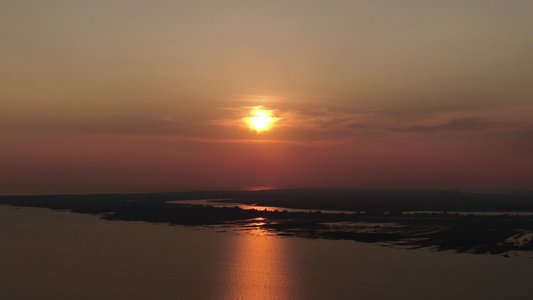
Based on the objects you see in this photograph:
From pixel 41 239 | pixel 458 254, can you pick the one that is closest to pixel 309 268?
pixel 458 254

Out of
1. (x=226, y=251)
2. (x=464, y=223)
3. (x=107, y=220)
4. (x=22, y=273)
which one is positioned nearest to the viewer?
(x=22, y=273)

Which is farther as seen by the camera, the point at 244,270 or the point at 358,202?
the point at 358,202

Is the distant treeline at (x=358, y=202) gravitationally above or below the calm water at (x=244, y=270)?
above

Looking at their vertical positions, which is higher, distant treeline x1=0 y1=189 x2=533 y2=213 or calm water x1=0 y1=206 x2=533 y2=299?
distant treeline x1=0 y1=189 x2=533 y2=213

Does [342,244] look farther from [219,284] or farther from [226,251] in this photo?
[219,284]

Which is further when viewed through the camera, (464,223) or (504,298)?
(464,223)

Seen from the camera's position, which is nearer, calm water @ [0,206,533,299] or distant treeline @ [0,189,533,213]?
calm water @ [0,206,533,299]

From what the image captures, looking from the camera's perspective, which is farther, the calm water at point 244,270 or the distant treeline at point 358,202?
the distant treeline at point 358,202

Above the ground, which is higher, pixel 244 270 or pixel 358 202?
pixel 358 202
